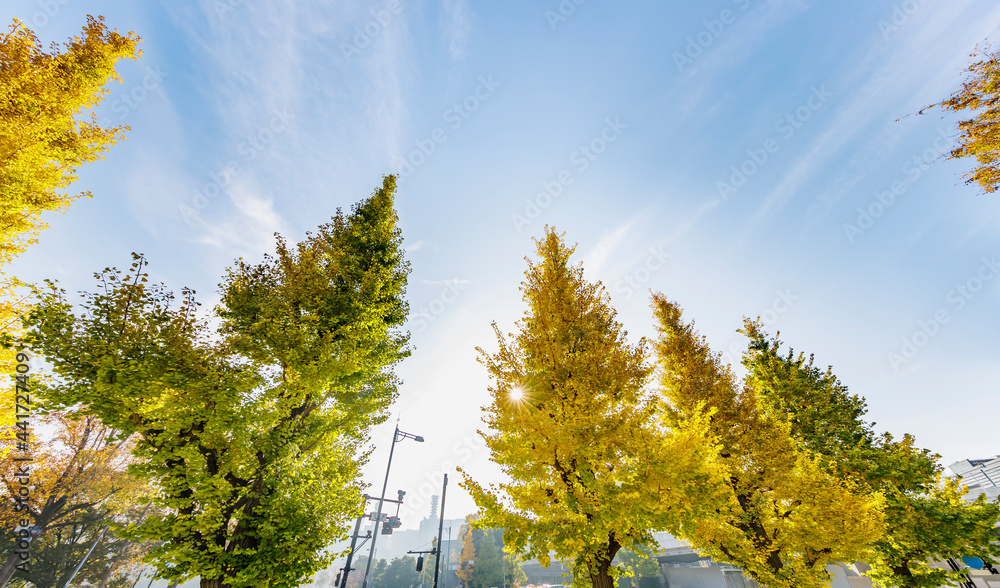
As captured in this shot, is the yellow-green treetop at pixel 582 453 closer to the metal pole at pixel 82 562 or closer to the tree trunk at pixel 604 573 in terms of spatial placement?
the tree trunk at pixel 604 573

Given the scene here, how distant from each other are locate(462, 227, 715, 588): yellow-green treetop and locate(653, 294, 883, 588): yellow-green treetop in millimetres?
1018

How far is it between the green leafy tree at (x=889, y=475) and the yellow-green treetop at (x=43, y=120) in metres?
25.0

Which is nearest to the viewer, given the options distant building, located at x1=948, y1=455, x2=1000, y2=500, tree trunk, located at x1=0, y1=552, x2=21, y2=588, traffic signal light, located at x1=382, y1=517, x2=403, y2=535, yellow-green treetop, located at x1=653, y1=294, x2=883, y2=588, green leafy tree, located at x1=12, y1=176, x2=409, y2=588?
green leafy tree, located at x1=12, y1=176, x2=409, y2=588

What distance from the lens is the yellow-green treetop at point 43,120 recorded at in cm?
858

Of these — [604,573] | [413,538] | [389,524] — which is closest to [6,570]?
[389,524]

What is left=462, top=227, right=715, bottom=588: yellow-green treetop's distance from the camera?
6.18 meters

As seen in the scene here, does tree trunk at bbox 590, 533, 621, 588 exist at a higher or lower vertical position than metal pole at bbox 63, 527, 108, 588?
lower

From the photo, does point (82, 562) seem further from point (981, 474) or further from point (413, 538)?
point (413, 538)

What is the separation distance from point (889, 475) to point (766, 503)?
780 cm

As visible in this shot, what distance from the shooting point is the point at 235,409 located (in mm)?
7094

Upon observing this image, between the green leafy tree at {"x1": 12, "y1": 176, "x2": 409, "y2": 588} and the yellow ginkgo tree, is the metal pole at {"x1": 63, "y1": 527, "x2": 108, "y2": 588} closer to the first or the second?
the yellow ginkgo tree

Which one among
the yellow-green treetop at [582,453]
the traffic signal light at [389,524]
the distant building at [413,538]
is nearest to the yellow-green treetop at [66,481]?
the traffic signal light at [389,524]

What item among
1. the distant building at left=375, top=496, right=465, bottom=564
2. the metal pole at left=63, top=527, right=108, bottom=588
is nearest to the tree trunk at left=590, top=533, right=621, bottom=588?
the metal pole at left=63, top=527, right=108, bottom=588

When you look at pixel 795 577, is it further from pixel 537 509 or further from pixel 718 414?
pixel 537 509
